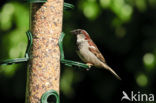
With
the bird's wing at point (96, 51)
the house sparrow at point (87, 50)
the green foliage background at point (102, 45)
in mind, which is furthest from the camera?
the bird's wing at point (96, 51)

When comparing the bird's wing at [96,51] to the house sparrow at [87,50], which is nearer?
the house sparrow at [87,50]

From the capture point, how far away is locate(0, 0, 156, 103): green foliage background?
510 cm

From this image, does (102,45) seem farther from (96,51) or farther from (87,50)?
(87,50)

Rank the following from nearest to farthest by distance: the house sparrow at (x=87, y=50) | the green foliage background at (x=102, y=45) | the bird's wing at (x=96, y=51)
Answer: the green foliage background at (x=102, y=45), the house sparrow at (x=87, y=50), the bird's wing at (x=96, y=51)

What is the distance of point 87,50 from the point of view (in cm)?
559

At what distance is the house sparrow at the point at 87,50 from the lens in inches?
215

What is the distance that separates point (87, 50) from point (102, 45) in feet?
0.99

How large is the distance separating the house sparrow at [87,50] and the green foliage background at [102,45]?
0.41 feet

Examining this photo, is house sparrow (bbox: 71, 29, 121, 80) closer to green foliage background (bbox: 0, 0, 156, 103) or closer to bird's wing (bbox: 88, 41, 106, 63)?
bird's wing (bbox: 88, 41, 106, 63)

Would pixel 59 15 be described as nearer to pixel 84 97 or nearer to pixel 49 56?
pixel 49 56

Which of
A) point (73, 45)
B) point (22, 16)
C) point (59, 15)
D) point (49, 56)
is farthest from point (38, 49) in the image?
point (73, 45)

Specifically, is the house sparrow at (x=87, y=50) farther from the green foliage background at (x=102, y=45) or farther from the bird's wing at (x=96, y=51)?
the green foliage background at (x=102, y=45)

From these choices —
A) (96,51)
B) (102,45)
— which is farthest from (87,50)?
(102,45)

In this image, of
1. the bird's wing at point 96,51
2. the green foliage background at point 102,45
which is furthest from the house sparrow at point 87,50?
the green foliage background at point 102,45
